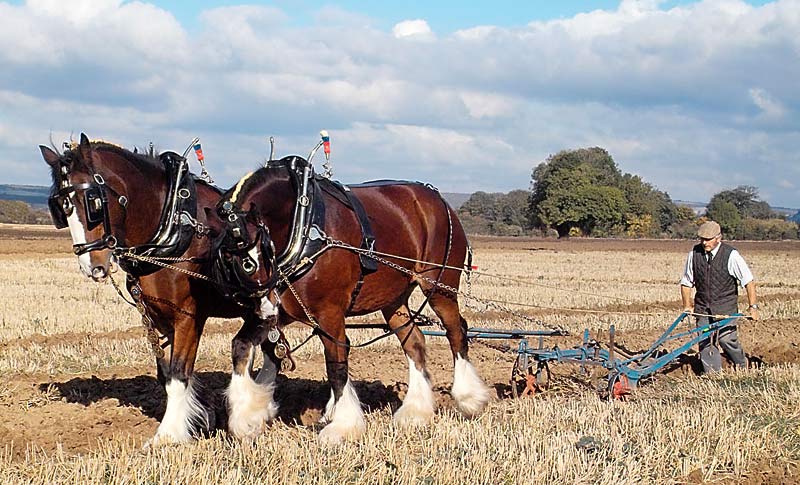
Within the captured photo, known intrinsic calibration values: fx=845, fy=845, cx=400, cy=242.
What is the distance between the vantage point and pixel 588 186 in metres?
65.2

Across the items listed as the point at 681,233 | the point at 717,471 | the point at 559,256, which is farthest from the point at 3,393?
the point at 681,233

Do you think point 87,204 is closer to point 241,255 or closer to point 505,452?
point 241,255

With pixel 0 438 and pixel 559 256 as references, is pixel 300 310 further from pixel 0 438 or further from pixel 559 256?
pixel 559 256

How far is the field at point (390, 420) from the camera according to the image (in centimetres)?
470

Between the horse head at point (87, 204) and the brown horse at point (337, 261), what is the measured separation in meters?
0.69

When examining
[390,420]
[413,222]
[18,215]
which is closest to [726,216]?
[18,215]

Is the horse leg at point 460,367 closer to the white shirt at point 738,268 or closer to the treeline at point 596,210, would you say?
the white shirt at point 738,268

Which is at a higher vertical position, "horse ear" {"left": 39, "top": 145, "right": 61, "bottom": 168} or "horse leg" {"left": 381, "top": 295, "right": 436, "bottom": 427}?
"horse ear" {"left": 39, "top": 145, "right": 61, "bottom": 168}

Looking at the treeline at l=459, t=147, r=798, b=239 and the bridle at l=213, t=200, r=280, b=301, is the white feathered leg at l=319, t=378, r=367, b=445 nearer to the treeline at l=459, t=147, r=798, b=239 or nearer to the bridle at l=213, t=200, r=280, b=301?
the bridle at l=213, t=200, r=280, b=301

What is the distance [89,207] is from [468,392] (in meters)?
3.52

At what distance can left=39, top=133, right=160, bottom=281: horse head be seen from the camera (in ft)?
17.0

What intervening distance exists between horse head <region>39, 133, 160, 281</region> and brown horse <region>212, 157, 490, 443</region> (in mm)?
694

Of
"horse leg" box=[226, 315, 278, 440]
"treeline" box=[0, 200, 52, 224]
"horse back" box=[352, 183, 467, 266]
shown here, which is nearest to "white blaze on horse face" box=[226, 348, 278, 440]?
"horse leg" box=[226, 315, 278, 440]

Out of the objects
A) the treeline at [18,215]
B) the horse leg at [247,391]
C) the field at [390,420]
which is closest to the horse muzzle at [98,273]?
the field at [390,420]
